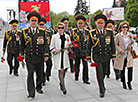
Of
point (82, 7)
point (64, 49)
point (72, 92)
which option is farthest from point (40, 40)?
point (82, 7)

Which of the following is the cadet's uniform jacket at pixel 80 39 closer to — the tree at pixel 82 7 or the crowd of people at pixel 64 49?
the crowd of people at pixel 64 49

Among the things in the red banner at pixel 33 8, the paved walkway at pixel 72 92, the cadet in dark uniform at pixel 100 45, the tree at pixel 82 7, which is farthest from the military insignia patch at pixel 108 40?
the tree at pixel 82 7

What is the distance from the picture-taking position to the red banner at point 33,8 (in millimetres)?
8648

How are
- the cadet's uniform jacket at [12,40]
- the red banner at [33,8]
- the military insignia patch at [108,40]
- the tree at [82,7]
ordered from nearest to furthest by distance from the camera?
the military insignia patch at [108,40] < the cadet's uniform jacket at [12,40] < the red banner at [33,8] < the tree at [82,7]

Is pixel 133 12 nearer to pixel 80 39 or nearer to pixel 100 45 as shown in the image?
pixel 80 39

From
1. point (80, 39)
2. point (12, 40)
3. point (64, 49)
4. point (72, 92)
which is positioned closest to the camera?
point (64, 49)

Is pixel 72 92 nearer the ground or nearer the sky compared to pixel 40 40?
nearer the ground

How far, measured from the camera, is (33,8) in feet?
29.3

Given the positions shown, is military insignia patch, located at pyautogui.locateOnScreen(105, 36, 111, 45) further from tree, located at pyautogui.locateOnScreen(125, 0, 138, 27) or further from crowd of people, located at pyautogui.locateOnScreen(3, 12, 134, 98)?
tree, located at pyautogui.locateOnScreen(125, 0, 138, 27)

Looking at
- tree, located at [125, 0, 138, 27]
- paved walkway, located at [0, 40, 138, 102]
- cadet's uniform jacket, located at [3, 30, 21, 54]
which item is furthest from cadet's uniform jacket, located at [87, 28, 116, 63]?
tree, located at [125, 0, 138, 27]

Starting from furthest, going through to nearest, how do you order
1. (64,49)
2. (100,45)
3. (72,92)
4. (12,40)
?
(12,40)
(72,92)
(64,49)
(100,45)

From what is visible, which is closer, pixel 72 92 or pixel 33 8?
pixel 72 92

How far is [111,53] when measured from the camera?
5.17 metres

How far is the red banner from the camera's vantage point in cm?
865
